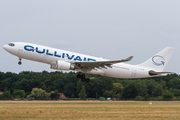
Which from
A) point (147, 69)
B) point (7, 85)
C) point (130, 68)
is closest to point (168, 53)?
point (147, 69)

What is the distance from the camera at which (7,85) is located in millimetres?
109750

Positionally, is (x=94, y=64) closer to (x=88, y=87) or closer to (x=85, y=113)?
(x=85, y=113)

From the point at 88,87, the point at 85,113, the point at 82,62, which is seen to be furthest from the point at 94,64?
the point at 88,87

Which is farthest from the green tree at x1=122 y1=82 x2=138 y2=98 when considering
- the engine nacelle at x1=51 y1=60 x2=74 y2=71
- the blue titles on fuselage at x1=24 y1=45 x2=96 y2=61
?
the engine nacelle at x1=51 y1=60 x2=74 y2=71

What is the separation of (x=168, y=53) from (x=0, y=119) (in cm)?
3266

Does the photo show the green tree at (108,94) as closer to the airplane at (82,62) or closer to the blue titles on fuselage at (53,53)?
the airplane at (82,62)

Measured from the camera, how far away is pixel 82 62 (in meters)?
39.7

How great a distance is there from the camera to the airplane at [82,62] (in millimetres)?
38656

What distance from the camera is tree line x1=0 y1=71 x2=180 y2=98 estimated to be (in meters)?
84.7

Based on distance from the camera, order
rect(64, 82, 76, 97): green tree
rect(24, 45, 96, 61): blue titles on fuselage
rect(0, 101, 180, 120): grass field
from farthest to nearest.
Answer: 1. rect(64, 82, 76, 97): green tree
2. rect(24, 45, 96, 61): blue titles on fuselage
3. rect(0, 101, 180, 120): grass field

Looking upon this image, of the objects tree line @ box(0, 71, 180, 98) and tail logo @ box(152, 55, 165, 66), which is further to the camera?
tree line @ box(0, 71, 180, 98)

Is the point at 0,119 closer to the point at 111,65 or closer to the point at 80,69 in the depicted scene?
the point at 80,69

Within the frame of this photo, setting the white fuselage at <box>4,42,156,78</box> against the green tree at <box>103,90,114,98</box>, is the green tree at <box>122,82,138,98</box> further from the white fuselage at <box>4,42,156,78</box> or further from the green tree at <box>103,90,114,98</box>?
the white fuselage at <box>4,42,156,78</box>

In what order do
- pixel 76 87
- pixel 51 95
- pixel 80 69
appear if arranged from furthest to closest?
pixel 76 87 < pixel 51 95 < pixel 80 69
